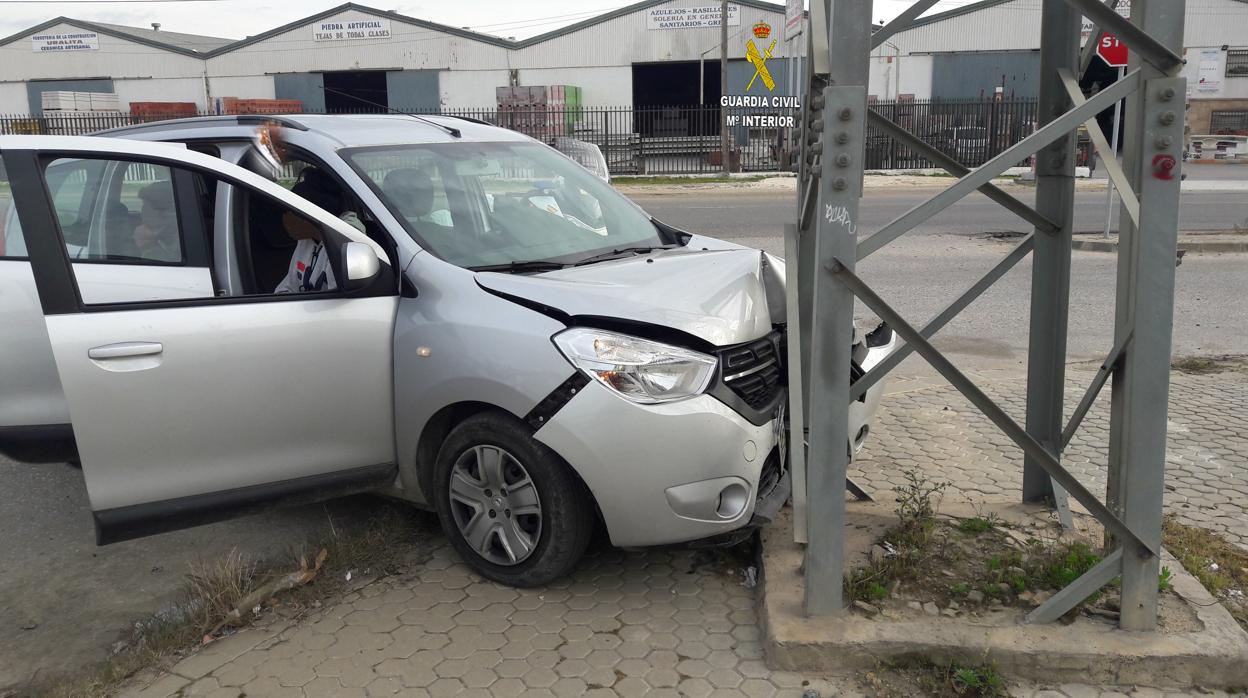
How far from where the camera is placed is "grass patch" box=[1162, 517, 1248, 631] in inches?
137

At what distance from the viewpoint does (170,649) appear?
349 centimetres

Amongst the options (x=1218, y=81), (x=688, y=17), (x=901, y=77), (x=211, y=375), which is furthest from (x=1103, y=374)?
(x=1218, y=81)

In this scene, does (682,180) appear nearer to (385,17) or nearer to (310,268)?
(385,17)

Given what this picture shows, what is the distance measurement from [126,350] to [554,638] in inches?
73.3

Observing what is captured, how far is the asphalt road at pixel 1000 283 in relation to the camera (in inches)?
305

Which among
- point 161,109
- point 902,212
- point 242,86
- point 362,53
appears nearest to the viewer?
point 902,212

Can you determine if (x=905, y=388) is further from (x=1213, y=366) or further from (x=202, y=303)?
(x=202, y=303)

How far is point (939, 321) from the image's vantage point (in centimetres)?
419

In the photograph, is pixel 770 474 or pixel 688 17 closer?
pixel 770 474

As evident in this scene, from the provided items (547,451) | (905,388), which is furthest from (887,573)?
(905,388)

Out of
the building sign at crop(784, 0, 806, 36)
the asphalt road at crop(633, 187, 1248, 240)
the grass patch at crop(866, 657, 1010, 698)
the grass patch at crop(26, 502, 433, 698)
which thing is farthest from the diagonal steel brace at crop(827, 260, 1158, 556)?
the building sign at crop(784, 0, 806, 36)

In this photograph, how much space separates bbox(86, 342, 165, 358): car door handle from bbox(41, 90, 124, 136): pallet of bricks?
32804mm

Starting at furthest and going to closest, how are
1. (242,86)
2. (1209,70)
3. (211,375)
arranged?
(242,86)
(1209,70)
(211,375)

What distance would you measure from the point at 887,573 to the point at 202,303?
2.75 m
